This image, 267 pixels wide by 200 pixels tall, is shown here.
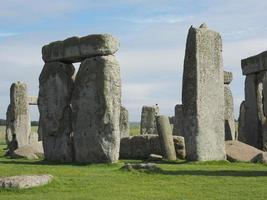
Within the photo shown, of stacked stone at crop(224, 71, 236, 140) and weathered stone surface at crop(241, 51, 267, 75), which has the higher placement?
weathered stone surface at crop(241, 51, 267, 75)

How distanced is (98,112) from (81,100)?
1137mm

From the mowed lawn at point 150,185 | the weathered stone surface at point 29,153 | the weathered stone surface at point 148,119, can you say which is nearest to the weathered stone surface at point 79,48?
the weathered stone surface at point 29,153

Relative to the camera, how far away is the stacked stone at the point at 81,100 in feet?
66.2

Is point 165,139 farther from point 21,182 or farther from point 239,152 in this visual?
point 21,182

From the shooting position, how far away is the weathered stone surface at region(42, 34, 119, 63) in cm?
2031

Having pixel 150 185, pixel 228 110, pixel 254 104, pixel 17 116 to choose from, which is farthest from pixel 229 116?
pixel 150 185

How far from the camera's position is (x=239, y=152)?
22438 mm

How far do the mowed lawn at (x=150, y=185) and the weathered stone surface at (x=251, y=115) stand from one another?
12168 mm

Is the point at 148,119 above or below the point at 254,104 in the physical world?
below

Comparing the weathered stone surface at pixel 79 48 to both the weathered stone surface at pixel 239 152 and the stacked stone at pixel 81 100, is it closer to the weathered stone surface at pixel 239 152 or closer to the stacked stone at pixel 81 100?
the stacked stone at pixel 81 100

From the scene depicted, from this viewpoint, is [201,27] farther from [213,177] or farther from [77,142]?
[213,177]

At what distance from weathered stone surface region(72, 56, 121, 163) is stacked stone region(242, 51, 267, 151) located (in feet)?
34.3

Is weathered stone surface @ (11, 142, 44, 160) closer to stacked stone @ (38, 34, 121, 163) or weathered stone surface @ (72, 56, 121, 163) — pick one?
stacked stone @ (38, 34, 121, 163)

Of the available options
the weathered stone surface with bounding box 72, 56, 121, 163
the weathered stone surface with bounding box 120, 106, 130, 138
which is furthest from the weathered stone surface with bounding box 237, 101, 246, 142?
the weathered stone surface with bounding box 72, 56, 121, 163
